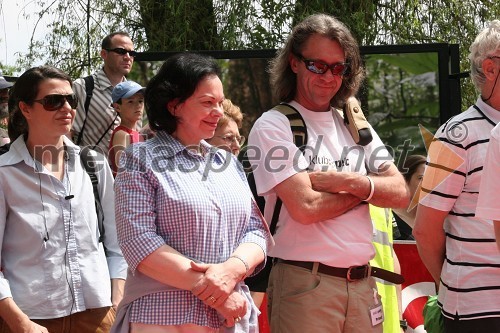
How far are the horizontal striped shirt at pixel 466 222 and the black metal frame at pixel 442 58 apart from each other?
109 inches

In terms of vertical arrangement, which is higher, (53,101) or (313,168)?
(53,101)

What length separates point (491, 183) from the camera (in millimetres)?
3408

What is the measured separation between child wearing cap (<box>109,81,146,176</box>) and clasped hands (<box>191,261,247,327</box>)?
3010 mm

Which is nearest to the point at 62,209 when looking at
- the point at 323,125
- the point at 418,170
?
the point at 323,125

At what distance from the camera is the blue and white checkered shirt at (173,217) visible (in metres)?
3.64

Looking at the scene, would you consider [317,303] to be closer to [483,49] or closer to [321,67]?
[321,67]

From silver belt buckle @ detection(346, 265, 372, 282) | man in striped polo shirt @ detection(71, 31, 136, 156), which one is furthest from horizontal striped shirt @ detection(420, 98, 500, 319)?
man in striped polo shirt @ detection(71, 31, 136, 156)

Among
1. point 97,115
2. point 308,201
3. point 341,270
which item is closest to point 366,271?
point 341,270

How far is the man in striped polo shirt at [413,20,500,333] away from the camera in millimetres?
3988

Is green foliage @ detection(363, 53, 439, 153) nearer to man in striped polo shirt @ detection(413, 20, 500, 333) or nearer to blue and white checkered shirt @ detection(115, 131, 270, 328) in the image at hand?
man in striped polo shirt @ detection(413, 20, 500, 333)

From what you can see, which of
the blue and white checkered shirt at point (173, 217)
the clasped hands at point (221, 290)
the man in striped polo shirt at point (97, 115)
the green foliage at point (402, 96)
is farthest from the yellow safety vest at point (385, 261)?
the man in striped polo shirt at point (97, 115)

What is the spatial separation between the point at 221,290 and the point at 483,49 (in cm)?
176

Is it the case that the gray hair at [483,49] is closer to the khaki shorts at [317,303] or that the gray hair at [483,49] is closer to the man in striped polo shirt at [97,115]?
the khaki shorts at [317,303]

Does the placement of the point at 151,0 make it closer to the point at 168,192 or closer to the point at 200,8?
the point at 200,8
